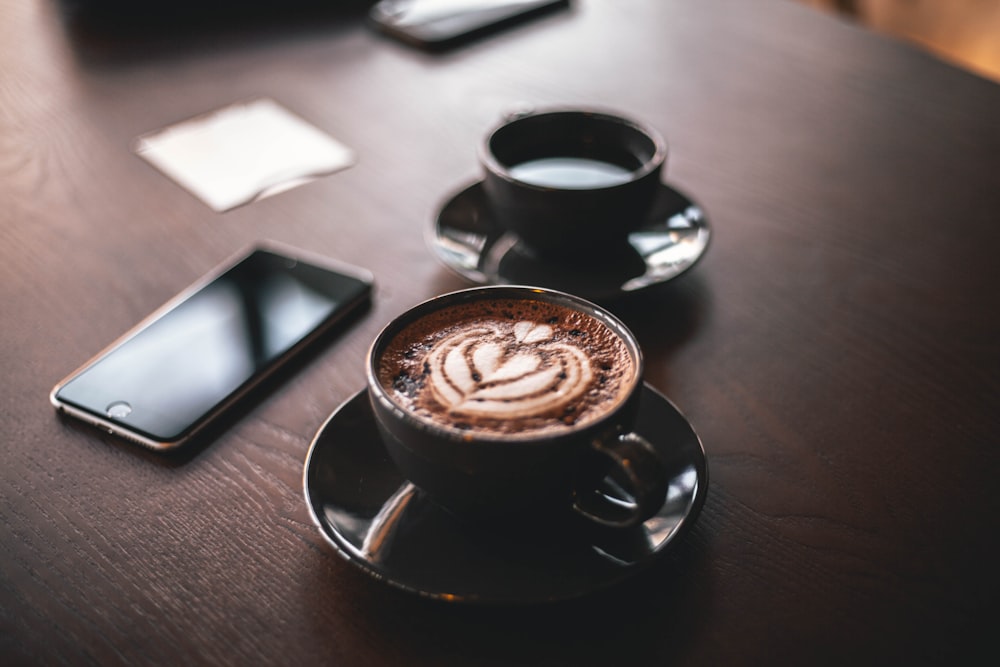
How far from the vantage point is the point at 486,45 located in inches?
43.6

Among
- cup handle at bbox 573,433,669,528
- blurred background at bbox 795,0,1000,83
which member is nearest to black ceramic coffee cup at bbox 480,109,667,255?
cup handle at bbox 573,433,669,528

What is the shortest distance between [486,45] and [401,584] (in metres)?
0.83

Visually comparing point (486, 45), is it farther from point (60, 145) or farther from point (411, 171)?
point (60, 145)

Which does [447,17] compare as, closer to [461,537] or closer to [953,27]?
[461,537]

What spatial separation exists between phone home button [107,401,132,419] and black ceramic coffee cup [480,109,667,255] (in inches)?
12.1

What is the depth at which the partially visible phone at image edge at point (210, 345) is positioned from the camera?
0.56 meters

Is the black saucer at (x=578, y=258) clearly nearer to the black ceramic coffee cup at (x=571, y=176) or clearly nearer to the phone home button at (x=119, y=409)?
the black ceramic coffee cup at (x=571, y=176)

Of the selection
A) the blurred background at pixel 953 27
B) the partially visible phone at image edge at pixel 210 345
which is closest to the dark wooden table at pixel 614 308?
the partially visible phone at image edge at pixel 210 345

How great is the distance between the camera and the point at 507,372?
19.0 inches

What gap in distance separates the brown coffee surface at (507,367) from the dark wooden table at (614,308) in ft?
0.32

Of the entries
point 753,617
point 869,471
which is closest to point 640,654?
point 753,617

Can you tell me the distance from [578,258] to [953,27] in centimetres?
160

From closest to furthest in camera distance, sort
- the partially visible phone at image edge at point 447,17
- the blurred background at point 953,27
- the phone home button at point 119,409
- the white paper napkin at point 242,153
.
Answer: the phone home button at point 119,409 → the white paper napkin at point 242,153 → the partially visible phone at image edge at point 447,17 → the blurred background at point 953,27

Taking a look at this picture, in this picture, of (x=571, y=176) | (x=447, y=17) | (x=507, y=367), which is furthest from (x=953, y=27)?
(x=507, y=367)
